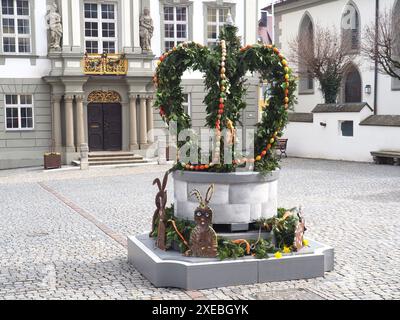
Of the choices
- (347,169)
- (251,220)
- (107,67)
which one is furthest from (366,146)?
(251,220)

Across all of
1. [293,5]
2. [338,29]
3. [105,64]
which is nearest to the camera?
A: [105,64]

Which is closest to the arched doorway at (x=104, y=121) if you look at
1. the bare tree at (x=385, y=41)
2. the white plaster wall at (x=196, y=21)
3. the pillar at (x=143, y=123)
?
the pillar at (x=143, y=123)

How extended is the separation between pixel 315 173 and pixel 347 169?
1.93 m

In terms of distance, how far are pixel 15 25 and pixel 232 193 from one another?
812 inches

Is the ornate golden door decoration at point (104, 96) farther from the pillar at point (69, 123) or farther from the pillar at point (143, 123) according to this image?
the pillar at point (69, 123)

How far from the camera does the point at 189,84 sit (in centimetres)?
2838

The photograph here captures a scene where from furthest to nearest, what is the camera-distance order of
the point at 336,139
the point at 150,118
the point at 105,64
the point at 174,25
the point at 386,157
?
the point at 174,25
the point at 150,118
the point at 336,139
the point at 105,64
the point at 386,157

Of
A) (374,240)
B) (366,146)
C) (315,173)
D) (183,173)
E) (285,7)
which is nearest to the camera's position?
(183,173)

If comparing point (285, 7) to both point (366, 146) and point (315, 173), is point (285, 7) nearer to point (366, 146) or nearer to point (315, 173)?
point (366, 146)

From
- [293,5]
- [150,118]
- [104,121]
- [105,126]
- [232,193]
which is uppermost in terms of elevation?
[293,5]

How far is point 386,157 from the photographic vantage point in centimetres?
2420

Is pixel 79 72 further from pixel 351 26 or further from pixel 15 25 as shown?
pixel 351 26

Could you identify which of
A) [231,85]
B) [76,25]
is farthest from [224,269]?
[76,25]

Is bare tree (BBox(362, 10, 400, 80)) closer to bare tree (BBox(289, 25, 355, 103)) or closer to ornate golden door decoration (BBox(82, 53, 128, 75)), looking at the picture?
bare tree (BBox(289, 25, 355, 103))
